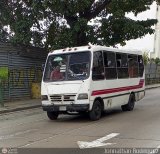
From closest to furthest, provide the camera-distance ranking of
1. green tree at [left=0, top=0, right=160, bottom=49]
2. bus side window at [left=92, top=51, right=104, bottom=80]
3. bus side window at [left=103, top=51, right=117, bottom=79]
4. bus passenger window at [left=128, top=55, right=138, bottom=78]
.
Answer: bus side window at [left=92, top=51, right=104, bottom=80] → bus side window at [left=103, top=51, right=117, bottom=79] → bus passenger window at [left=128, top=55, right=138, bottom=78] → green tree at [left=0, top=0, right=160, bottom=49]

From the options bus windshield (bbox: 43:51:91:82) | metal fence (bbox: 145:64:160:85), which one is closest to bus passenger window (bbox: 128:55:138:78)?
bus windshield (bbox: 43:51:91:82)

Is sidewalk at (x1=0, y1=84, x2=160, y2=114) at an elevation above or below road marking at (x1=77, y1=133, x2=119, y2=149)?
above

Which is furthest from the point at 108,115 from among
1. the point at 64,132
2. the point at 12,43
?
the point at 12,43

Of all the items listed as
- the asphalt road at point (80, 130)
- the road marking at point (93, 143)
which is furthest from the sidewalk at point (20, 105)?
the road marking at point (93, 143)

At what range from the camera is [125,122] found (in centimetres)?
1398

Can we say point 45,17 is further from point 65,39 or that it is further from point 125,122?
point 125,122

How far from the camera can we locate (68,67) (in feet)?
48.8

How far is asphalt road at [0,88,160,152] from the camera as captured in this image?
33.7 ft

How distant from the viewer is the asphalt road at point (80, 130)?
1027 centimetres

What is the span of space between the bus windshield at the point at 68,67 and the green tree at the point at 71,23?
7461mm

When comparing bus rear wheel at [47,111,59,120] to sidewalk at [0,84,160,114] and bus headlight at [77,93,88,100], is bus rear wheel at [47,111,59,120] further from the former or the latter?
sidewalk at [0,84,160,114]

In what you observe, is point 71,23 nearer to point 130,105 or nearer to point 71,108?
point 130,105

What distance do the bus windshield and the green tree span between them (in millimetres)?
7461

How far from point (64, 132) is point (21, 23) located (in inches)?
499
